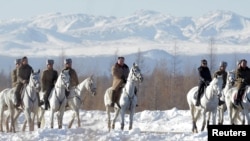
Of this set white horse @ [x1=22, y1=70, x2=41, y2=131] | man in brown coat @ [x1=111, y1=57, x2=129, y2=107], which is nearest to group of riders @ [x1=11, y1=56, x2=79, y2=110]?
white horse @ [x1=22, y1=70, x2=41, y2=131]

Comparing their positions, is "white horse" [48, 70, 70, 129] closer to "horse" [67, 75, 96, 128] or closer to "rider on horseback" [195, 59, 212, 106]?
"horse" [67, 75, 96, 128]

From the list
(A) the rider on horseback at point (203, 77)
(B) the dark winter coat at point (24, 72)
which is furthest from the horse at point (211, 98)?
(B) the dark winter coat at point (24, 72)

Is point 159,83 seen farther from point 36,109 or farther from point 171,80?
point 36,109

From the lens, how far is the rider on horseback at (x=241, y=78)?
29225 mm

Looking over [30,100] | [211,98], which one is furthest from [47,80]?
[211,98]

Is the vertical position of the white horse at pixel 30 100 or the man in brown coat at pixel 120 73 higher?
the man in brown coat at pixel 120 73

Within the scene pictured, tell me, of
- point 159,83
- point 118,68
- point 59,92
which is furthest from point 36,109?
point 159,83

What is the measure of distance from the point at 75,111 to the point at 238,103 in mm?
6991

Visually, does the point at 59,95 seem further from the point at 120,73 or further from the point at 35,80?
the point at 120,73

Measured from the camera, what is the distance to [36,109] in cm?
2933

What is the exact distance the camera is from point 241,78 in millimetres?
29422

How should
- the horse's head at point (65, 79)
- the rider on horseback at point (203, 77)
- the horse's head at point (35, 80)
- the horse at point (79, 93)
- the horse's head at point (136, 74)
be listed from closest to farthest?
the horse's head at point (35, 80) → the horse's head at point (136, 74) → the horse's head at point (65, 79) → the rider on horseback at point (203, 77) → the horse at point (79, 93)

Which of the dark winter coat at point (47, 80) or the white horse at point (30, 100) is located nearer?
the white horse at point (30, 100)

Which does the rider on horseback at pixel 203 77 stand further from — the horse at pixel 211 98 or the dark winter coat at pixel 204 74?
the horse at pixel 211 98
